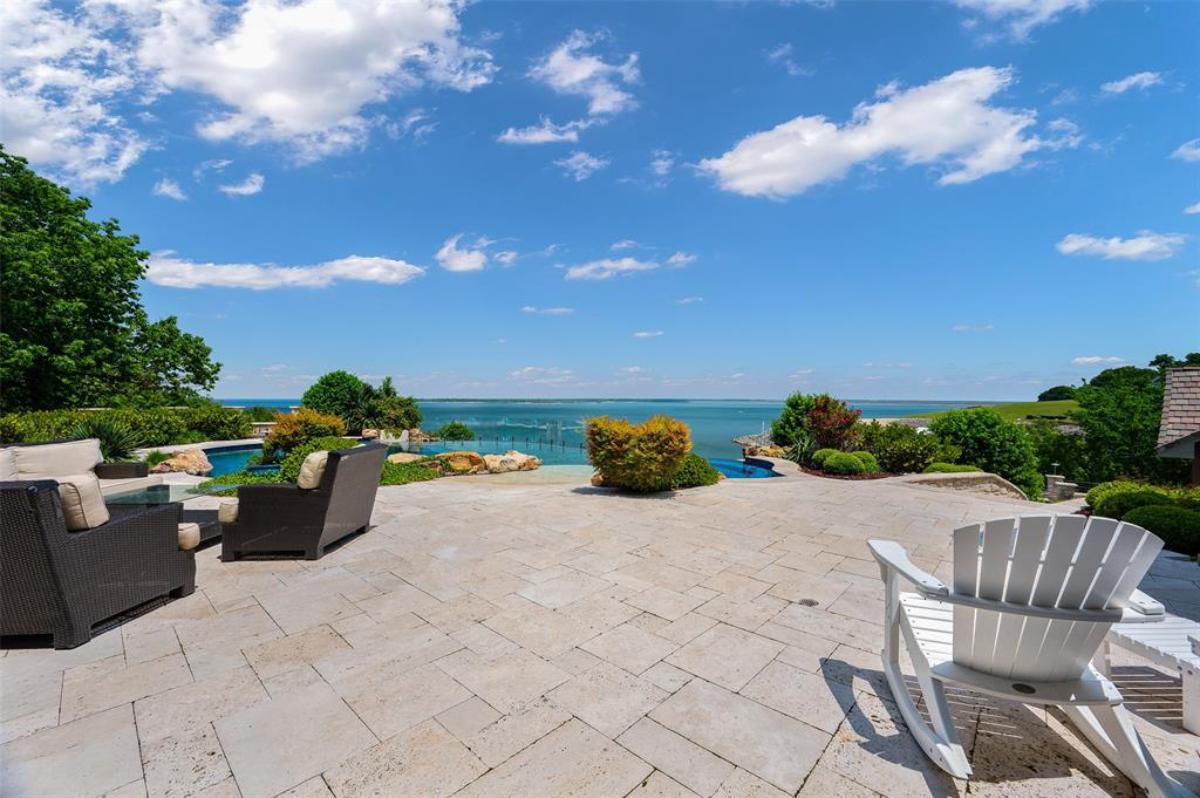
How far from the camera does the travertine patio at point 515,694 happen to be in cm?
168

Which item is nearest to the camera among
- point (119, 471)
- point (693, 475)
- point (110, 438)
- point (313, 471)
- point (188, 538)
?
point (188, 538)

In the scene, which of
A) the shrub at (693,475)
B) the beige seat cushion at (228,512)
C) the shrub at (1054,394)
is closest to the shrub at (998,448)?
the shrub at (693,475)

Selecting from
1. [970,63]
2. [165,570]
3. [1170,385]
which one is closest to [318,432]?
[165,570]

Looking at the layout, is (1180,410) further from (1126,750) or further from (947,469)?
(1126,750)

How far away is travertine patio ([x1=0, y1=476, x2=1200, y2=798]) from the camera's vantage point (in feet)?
5.51

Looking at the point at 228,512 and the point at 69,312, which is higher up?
the point at 69,312

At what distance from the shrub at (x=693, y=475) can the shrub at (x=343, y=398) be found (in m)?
20.4

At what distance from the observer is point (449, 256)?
1811cm

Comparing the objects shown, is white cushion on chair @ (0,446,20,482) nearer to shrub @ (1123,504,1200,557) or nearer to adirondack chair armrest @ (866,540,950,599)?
adirondack chair armrest @ (866,540,950,599)

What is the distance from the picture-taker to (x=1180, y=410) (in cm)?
815

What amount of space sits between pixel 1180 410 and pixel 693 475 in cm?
863

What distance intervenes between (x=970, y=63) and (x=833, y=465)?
7.65 meters

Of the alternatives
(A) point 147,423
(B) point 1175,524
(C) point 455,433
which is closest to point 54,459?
(B) point 1175,524

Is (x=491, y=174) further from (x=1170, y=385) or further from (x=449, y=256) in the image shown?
(x=1170, y=385)
